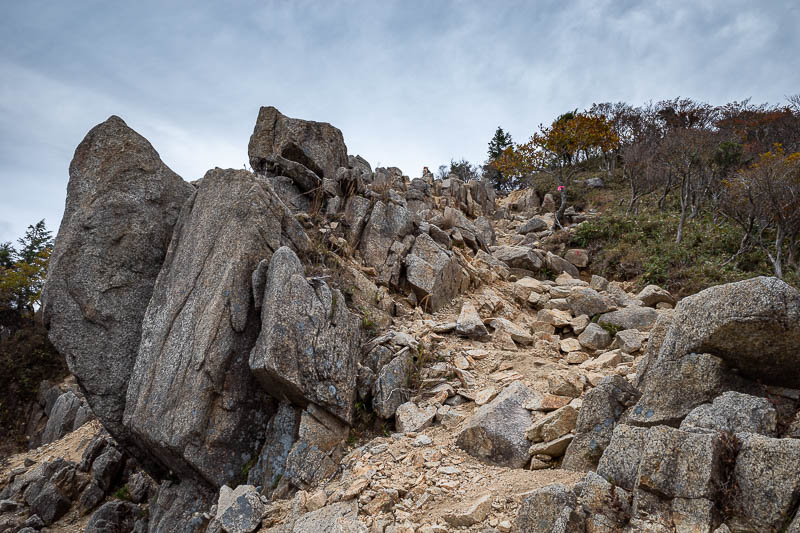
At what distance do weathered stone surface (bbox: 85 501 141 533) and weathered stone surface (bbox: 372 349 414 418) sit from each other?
7552mm

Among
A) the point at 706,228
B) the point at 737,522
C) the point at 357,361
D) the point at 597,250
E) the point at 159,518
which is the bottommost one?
the point at 159,518

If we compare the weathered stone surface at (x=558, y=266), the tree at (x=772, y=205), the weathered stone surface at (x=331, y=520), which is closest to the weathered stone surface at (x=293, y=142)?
the weathered stone surface at (x=558, y=266)

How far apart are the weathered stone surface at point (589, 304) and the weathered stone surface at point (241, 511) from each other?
9957mm

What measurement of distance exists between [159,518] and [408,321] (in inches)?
266

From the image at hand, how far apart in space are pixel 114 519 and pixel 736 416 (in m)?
13.1

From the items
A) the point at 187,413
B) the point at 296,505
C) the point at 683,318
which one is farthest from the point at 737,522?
the point at 187,413

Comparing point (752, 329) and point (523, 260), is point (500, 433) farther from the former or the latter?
point (523, 260)

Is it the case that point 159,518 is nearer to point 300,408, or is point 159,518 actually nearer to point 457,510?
point 300,408

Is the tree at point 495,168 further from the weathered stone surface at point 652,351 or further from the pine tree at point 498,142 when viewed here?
the weathered stone surface at point 652,351

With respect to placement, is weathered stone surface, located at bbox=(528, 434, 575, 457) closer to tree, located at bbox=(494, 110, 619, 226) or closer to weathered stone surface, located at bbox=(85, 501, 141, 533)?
weathered stone surface, located at bbox=(85, 501, 141, 533)

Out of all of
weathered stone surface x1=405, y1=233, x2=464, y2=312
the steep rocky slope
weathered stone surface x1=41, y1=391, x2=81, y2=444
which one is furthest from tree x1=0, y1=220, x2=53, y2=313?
weathered stone surface x1=405, y1=233, x2=464, y2=312

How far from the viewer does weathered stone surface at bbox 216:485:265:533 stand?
20.3 ft

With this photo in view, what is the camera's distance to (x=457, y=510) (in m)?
5.02

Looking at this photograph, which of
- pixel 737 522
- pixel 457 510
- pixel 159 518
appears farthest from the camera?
pixel 159 518
